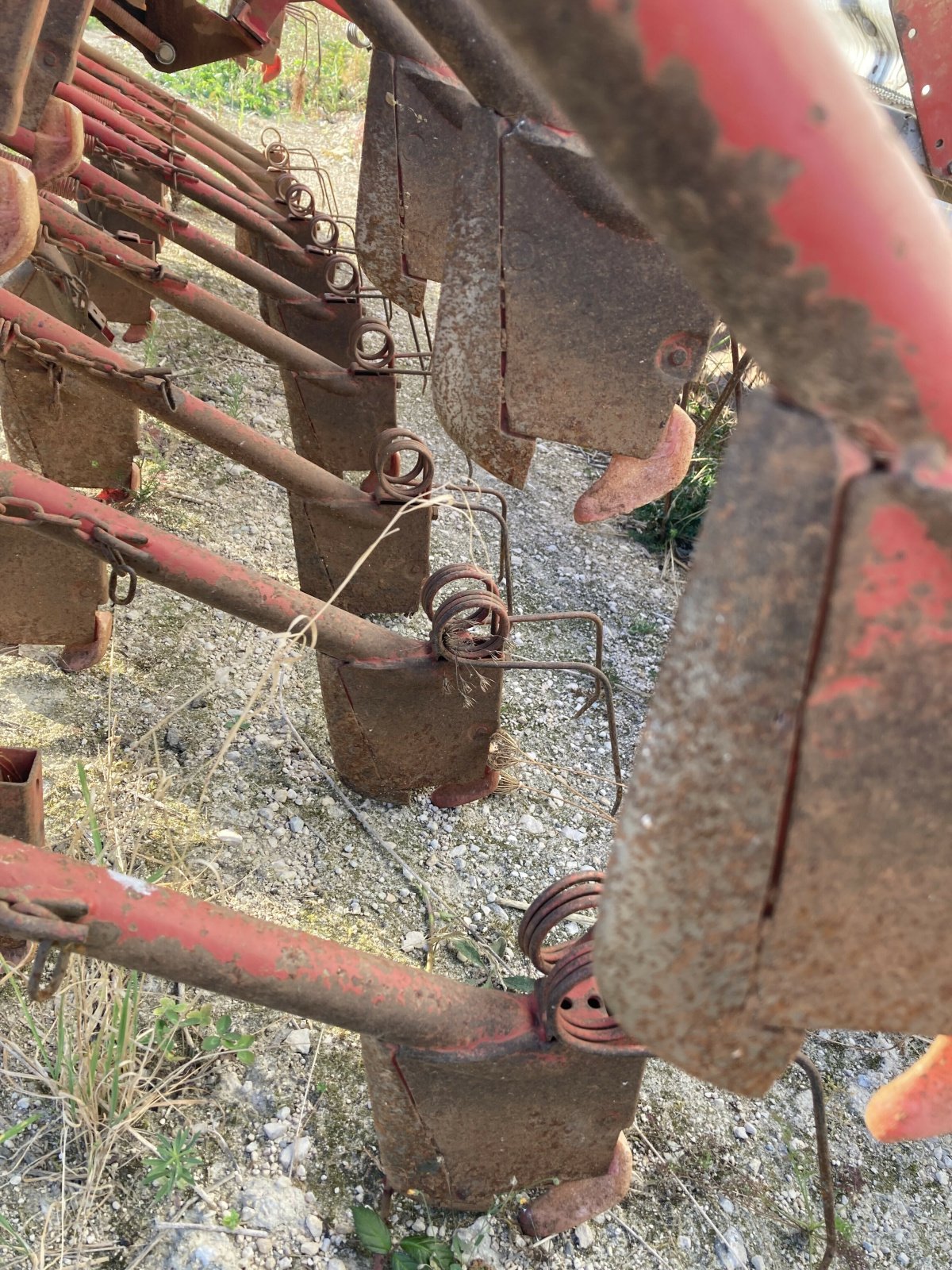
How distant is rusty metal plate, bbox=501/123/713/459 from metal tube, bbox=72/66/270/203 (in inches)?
123

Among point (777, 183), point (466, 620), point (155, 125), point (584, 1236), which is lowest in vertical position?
point (584, 1236)

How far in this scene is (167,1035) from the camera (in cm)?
189

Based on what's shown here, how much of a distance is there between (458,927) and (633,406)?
53.3 inches

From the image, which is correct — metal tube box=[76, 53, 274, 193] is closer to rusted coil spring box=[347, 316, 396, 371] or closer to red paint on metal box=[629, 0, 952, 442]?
rusted coil spring box=[347, 316, 396, 371]

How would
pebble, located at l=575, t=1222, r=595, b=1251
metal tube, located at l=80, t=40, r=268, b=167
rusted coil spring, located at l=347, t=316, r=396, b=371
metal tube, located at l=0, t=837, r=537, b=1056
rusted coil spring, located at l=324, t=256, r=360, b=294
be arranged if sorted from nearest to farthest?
1. metal tube, located at l=0, t=837, r=537, b=1056
2. pebble, located at l=575, t=1222, r=595, b=1251
3. rusted coil spring, located at l=347, t=316, r=396, b=371
4. rusted coil spring, located at l=324, t=256, r=360, b=294
5. metal tube, located at l=80, t=40, r=268, b=167

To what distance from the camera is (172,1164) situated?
5.66ft

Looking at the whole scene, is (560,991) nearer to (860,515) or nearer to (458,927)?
(458,927)

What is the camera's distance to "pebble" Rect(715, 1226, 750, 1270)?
188 cm

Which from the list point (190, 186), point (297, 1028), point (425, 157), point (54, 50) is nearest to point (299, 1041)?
point (297, 1028)

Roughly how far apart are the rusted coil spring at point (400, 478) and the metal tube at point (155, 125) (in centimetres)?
219

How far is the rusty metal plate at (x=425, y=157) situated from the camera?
226cm

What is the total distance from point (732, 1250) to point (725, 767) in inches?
63.0

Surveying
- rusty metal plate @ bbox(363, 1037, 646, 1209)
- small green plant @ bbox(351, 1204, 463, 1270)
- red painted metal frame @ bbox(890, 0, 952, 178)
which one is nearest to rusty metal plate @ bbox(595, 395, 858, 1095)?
rusty metal plate @ bbox(363, 1037, 646, 1209)

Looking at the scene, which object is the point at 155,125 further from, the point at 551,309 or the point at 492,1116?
the point at 492,1116
